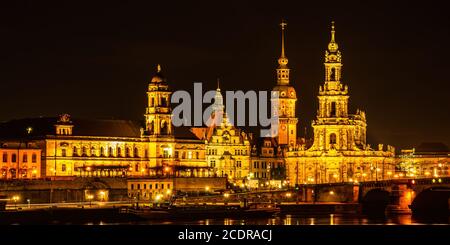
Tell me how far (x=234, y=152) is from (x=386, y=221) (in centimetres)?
5532

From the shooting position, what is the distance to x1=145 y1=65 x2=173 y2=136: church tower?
6959 inches

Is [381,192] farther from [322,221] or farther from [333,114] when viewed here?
[322,221]

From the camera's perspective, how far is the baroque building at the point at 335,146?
18612 cm

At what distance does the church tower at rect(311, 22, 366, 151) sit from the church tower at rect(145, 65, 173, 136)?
20825 mm

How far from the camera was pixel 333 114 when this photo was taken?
186750mm

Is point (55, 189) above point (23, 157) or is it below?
below

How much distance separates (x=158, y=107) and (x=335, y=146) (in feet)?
80.7

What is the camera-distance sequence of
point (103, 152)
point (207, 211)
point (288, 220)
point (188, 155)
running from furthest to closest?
point (188, 155)
point (103, 152)
point (207, 211)
point (288, 220)

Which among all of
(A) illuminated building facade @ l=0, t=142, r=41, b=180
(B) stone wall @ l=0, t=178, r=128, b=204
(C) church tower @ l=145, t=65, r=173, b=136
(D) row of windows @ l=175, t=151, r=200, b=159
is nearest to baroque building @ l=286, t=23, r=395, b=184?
(D) row of windows @ l=175, t=151, r=200, b=159

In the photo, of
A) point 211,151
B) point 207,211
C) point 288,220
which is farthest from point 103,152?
point 288,220

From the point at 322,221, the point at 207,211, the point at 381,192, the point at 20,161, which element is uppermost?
the point at 20,161

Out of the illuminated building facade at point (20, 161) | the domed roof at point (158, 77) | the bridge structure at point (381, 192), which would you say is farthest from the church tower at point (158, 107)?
the bridge structure at point (381, 192)

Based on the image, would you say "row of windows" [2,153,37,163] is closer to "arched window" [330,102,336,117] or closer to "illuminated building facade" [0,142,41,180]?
"illuminated building facade" [0,142,41,180]
